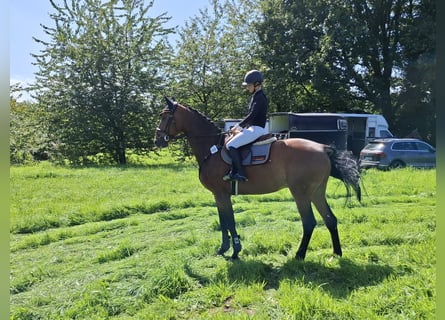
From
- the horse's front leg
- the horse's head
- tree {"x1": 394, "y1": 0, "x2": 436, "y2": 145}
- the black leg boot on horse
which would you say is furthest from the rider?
tree {"x1": 394, "y1": 0, "x2": 436, "y2": 145}

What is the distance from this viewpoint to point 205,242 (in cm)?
621

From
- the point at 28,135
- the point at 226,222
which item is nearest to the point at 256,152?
the point at 226,222

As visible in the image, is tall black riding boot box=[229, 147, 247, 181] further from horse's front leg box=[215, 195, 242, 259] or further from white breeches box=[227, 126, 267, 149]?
horse's front leg box=[215, 195, 242, 259]

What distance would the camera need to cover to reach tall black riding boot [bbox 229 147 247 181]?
18.5 ft

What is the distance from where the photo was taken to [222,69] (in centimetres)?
2888

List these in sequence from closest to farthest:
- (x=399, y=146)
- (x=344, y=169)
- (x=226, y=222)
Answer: (x=344, y=169)
(x=226, y=222)
(x=399, y=146)

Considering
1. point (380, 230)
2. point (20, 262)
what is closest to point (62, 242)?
point (20, 262)

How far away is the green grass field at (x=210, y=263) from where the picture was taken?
398 centimetres

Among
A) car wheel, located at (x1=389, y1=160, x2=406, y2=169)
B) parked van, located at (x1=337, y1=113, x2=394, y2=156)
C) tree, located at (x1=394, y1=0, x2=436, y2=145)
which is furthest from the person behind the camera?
tree, located at (x1=394, y1=0, x2=436, y2=145)

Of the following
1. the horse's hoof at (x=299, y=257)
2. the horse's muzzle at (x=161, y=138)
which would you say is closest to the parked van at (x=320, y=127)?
the horse's muzzle at (x=161, y=138)

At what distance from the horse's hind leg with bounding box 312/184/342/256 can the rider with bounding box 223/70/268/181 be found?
1.19 metres

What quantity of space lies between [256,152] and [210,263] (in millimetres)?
1800

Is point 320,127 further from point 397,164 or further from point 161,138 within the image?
point 161,138

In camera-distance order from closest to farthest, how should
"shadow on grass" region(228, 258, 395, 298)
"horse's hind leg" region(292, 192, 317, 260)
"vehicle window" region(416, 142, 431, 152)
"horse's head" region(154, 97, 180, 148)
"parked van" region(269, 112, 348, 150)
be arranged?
"shadow on grass" region(228, 258, 395, 298)
"horse's hind leg" region(292, 192, 317, 260)
"horse's head" region(154, 97, 180, 148)
"vehicle window" region(416, 142, 431, 152)
"parked van" region(269, 112, 348, 150)
